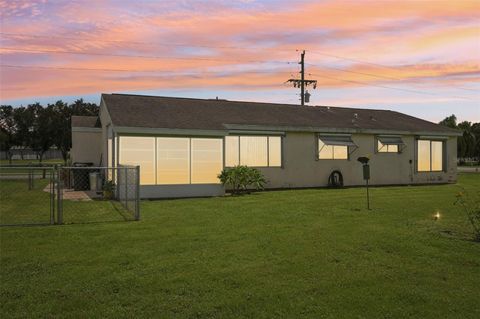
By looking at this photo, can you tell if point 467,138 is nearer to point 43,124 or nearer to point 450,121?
point 450,121

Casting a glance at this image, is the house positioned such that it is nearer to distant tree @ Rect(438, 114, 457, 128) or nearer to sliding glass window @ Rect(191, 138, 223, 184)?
sliding glass window @ Rect(191, 138, 223, 184)

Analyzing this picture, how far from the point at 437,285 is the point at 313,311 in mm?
1996

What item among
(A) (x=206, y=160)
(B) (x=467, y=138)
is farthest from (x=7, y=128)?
(B) (x=467, y=138)

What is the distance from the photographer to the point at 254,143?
68.6ft

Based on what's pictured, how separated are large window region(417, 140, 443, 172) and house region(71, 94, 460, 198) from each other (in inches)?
2.2

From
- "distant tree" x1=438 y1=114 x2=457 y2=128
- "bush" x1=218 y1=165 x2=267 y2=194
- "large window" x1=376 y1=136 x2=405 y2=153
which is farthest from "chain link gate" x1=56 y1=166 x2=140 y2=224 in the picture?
"distant tree" x1=438 y1=114 x2=457 y2=128

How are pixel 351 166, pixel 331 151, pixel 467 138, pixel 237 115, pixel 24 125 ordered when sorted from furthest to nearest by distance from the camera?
pixel 467 138, pixel 24 125, pixel 351 166, pixel 331 151, pixel 237 115

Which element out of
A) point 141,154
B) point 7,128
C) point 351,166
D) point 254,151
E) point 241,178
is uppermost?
point 7,128

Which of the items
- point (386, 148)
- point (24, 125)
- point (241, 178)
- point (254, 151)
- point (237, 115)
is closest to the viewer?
point (241, 178)

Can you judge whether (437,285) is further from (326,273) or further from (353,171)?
(353,171)

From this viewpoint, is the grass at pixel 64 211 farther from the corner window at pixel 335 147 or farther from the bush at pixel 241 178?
the corner window at pixel 335 147

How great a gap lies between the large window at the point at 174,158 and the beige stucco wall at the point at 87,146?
23.2 feet

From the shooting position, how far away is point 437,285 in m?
5.98

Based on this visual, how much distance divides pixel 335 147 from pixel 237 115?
5.24 m
